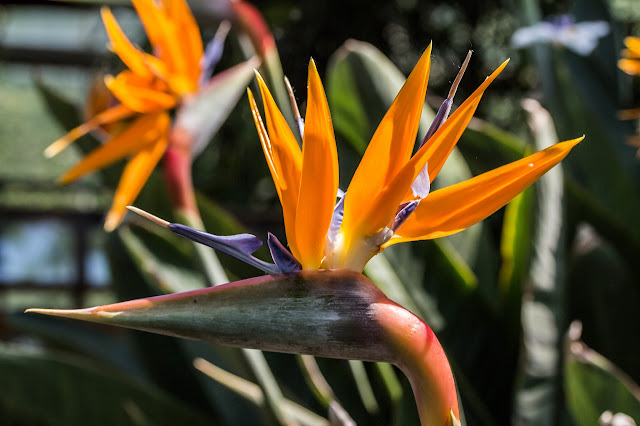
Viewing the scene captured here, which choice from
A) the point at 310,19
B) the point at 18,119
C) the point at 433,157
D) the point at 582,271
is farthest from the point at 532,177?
the point at 18,119

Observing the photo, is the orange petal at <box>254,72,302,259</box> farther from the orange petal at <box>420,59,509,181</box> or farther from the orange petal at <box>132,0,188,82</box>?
the orange petal at <box>132,0,188,82</box>

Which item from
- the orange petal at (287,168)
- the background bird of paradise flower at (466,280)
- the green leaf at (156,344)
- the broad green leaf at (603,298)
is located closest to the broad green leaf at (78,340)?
the background bird of paradise flower at (466,280)

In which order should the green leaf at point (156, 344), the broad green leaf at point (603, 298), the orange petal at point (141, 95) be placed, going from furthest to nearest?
1. the green leaf at point (156, 344)
2. the broad green leaf at point (603, 298)
3. the orange petal at point (141, 95)

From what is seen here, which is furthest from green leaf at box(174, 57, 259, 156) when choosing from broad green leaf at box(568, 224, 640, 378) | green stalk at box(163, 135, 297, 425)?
broad green leaf at box(568, 224, 640, 378)

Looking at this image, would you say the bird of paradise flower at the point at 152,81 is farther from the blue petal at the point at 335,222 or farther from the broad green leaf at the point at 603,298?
the broad green leaf at the point at 603,298

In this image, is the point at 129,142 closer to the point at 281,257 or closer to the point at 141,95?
the point at 141,95

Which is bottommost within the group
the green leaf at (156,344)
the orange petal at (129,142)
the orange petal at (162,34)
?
the green leaf at (156,344)
